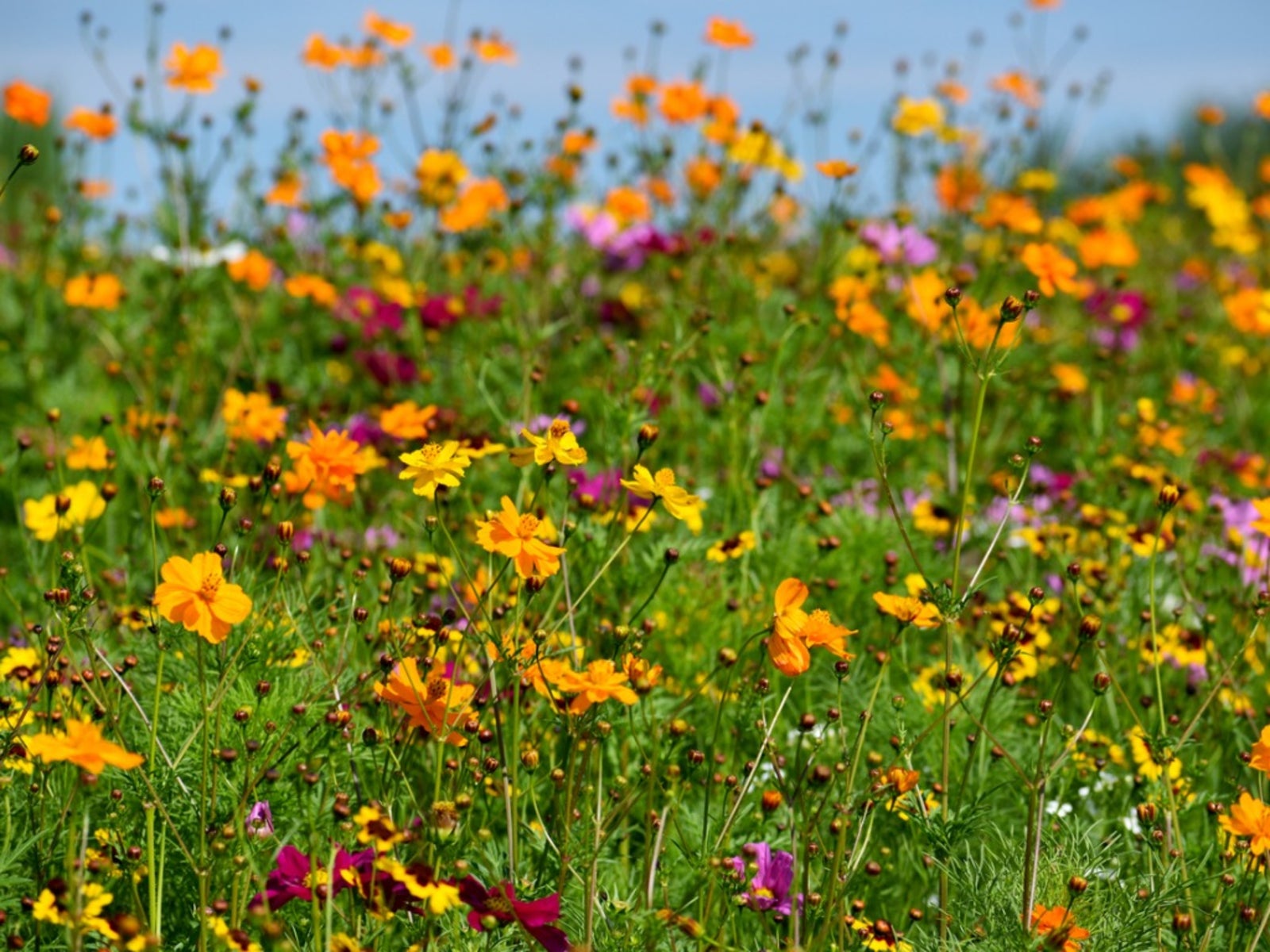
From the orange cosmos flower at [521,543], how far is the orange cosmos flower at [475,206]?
7.18ft

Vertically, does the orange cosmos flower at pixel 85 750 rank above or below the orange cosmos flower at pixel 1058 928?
above

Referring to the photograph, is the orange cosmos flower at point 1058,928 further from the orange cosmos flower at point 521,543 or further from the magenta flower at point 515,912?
the orange cosmos flower at point 521,543

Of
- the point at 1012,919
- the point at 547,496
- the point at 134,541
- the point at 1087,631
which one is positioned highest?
the point at 1087,631

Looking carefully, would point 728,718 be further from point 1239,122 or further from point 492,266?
point 1239,122

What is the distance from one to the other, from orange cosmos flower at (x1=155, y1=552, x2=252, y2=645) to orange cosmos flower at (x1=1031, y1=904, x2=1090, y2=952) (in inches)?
33.9

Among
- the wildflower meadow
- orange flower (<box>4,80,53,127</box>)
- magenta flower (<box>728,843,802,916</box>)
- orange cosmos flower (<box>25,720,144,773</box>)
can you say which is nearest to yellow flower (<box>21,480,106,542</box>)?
the wildflower meadow

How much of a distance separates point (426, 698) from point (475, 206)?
228 centimetres

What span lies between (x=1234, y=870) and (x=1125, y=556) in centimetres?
91

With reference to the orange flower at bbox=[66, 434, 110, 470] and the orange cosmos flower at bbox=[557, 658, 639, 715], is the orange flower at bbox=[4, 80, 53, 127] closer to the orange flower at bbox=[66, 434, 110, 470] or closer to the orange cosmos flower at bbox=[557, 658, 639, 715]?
the orange flower at bbox=[66, 434, 110, 470]

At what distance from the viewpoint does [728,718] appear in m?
1.99

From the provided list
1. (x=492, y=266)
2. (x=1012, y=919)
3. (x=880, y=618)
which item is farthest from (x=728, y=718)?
(x=492, y=266)

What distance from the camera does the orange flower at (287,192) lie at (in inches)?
138

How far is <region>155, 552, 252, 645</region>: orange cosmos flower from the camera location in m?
1.33

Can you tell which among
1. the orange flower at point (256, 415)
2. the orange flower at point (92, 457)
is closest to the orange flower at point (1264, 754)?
the orange flower at point (256, 415)
